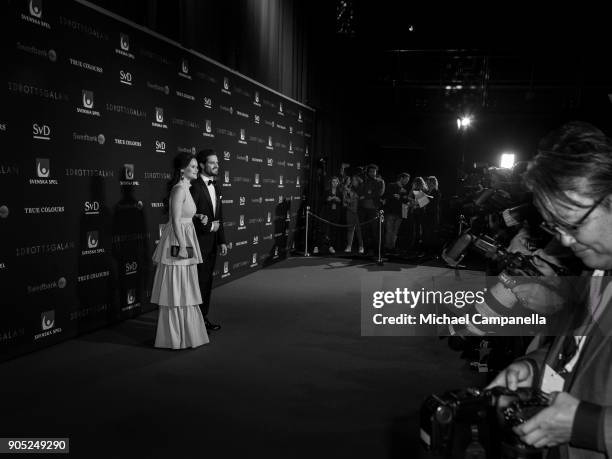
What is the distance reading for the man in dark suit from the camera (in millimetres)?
4727

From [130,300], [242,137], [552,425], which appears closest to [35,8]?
[130,300]

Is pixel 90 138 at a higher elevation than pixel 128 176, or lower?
higher

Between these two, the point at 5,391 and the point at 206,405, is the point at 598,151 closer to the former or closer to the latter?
the point at 206,405

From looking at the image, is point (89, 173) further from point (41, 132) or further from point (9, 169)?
point (9, 169)

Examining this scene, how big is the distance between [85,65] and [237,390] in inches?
120

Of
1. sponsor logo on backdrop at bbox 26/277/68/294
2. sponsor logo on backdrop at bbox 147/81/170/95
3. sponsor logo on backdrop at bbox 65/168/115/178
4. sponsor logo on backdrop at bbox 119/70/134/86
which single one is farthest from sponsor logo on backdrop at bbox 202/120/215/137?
sponsor logo on backdrop at bbox 26/277/68/294

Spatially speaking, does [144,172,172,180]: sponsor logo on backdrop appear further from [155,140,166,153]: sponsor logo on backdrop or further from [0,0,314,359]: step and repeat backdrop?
[155,140,166,153]: sponsor logo on backdrop

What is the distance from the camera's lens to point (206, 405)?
3275mm

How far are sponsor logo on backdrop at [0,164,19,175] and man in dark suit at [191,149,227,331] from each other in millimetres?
1414

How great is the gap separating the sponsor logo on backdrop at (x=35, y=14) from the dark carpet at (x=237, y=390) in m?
2.56

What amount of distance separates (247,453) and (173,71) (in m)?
4.45

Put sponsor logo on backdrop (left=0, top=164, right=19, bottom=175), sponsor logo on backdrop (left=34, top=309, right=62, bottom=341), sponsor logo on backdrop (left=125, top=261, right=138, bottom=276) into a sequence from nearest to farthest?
sponsor logo on backdrop (left=0, top=164, right=19, bottom=175)
sponsor logo on backdrop (left=34, top=309, right=62, bottom=341)
sponsor logo on backdrop (left=125, top=261, right=138, bottom=276)

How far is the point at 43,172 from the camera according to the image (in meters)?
4.08

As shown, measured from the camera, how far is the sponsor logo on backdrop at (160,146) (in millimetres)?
5574
